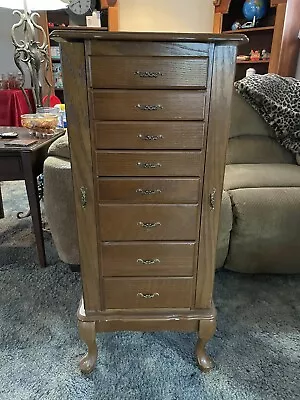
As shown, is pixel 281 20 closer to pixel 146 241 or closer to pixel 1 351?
pixel 146 241

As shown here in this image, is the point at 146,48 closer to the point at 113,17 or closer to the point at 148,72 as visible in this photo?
the point at 148,72

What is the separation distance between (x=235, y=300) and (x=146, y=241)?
28.4 inches

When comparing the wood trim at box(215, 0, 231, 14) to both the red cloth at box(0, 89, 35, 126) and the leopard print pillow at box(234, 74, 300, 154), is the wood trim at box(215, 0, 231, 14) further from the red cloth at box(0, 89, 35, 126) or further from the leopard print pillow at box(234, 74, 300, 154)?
the red cloth at box(0, 89, 35, 126)

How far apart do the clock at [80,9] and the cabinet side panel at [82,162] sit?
11.3 feet

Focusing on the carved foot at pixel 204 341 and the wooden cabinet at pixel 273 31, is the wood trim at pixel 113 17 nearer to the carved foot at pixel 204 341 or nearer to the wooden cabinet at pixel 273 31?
the wooden cabinet at pixel 273 31

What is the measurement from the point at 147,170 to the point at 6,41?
12.5 ft

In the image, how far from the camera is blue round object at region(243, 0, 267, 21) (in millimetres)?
3281

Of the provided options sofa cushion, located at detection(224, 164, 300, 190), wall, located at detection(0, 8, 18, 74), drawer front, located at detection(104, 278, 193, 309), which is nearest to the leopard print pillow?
sofa cushion, located at detection(224, 164, 300, 190)

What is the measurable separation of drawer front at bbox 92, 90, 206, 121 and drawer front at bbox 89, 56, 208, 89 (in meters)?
0.02

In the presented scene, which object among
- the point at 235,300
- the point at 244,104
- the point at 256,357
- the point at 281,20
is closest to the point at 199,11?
the point at 281,20

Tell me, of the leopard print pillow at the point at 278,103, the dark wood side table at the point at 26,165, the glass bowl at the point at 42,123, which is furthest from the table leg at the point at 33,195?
the leopard print pillow at the point at 278,103

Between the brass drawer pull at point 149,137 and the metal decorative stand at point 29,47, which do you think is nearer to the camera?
the brass drawer pull at point 149,137

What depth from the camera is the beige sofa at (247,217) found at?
1.42 meters

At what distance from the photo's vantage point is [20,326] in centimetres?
132
